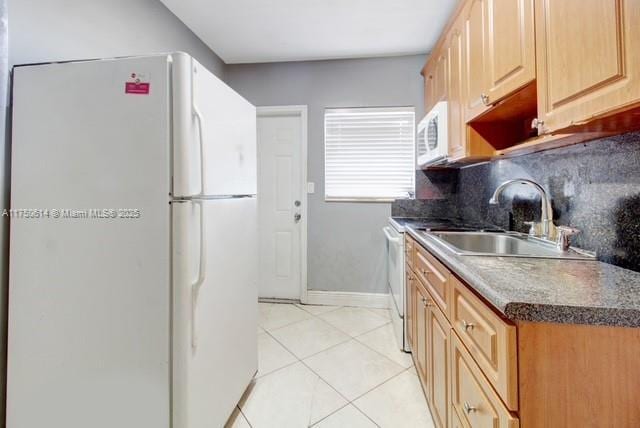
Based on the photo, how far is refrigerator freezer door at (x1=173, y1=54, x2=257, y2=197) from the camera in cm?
104

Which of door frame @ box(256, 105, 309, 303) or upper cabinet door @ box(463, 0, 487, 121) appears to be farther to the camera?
door frame @ box(256, 105, 309, 303)

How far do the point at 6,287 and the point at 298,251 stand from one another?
215 cm

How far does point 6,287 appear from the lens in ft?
3.72

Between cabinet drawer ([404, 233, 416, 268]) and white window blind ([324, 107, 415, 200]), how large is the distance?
0.94 meters

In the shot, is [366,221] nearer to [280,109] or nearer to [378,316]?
[378,316]

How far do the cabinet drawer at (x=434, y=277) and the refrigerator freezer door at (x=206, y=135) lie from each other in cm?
102

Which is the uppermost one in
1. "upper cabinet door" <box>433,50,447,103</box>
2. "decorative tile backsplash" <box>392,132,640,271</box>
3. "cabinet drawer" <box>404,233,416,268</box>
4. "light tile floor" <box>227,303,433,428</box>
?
"upper cabinet door" <box>433,50,447,103</box>

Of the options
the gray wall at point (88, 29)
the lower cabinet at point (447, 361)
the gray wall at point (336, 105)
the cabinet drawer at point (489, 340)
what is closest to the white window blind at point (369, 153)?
the gray wall at point (336, 105)

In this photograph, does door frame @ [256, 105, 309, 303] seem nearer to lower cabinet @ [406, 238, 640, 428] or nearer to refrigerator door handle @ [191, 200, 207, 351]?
refrigerator door handle @ [191, 200, 207, 351]

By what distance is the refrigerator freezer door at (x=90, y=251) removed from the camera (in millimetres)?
1056

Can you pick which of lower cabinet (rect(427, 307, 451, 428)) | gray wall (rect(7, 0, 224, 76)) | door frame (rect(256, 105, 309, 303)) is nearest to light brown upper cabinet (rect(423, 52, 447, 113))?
A: door frame (rect(256, 105, 309, 303))

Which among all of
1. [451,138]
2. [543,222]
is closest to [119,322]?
[543,222]

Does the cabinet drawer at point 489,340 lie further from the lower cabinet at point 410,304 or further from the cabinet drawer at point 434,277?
the lower cabinet at point 410,304

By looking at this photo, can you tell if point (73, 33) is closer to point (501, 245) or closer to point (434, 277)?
point (434, 277)
